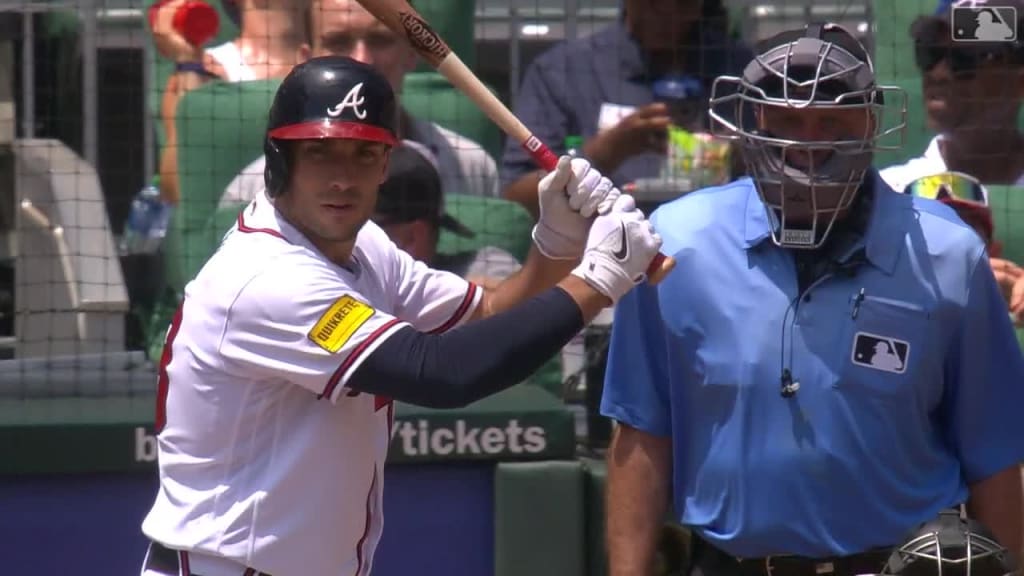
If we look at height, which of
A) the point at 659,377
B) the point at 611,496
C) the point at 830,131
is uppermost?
the point at 830,131

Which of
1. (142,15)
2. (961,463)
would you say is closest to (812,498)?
(961,463)

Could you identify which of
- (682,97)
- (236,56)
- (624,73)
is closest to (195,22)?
(236,56)

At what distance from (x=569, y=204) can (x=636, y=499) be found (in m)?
0.49

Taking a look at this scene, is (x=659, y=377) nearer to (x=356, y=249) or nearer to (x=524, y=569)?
(x=356, y=249)

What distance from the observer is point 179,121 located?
4.89m

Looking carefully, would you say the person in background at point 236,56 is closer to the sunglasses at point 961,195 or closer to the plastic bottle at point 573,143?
the plastic bottle at point 573,143

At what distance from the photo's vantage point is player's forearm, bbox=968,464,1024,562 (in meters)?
2.79

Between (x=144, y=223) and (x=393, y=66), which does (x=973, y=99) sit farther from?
(x=144, y=223)

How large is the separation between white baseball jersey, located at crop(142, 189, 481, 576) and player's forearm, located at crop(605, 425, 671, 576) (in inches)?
16.0

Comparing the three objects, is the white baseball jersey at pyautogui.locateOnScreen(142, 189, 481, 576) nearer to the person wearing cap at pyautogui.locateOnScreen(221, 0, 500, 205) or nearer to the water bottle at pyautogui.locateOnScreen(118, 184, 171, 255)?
the person wearing cap at pyautogui.locateOnScreen(221, 0, 500, 205)

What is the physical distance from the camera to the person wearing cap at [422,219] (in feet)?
14.8

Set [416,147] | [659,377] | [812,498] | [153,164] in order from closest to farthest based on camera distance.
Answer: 1. [812,498]
2. [659,377]
3. [416,147]
4. [153,164]

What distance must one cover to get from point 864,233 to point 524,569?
5.00 feet

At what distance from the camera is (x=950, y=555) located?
2039 mm
